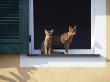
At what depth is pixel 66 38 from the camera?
5.46 metres

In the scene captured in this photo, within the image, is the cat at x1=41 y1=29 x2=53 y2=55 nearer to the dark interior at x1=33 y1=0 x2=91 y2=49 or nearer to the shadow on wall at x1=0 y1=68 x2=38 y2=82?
the dark interior at x1=33 y1=0 x2=91 y2=49

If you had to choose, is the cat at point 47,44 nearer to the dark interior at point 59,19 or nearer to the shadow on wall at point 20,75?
the dark interior at point 59,19

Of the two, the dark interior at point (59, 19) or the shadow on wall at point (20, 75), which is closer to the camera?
the shadow on wall at point (20, 75)

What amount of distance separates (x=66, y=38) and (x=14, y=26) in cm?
72

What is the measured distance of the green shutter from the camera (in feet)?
17.6

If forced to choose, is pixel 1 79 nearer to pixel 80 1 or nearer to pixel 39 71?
pixel 39 71

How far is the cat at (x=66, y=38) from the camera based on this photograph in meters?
5.45

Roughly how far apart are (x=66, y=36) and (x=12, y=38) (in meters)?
0.73

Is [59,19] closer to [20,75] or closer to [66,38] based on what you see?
[66,38]

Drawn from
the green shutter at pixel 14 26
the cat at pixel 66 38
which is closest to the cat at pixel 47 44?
the cat at pixel 66 38

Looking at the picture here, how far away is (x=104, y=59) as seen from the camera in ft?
17.8

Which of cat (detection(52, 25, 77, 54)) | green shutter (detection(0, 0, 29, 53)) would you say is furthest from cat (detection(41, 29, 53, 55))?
green shutter (detection(0, 0, 29, 53))

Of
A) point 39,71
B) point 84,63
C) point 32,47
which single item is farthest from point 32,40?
point 84,63

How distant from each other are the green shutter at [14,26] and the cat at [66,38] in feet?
1.37
